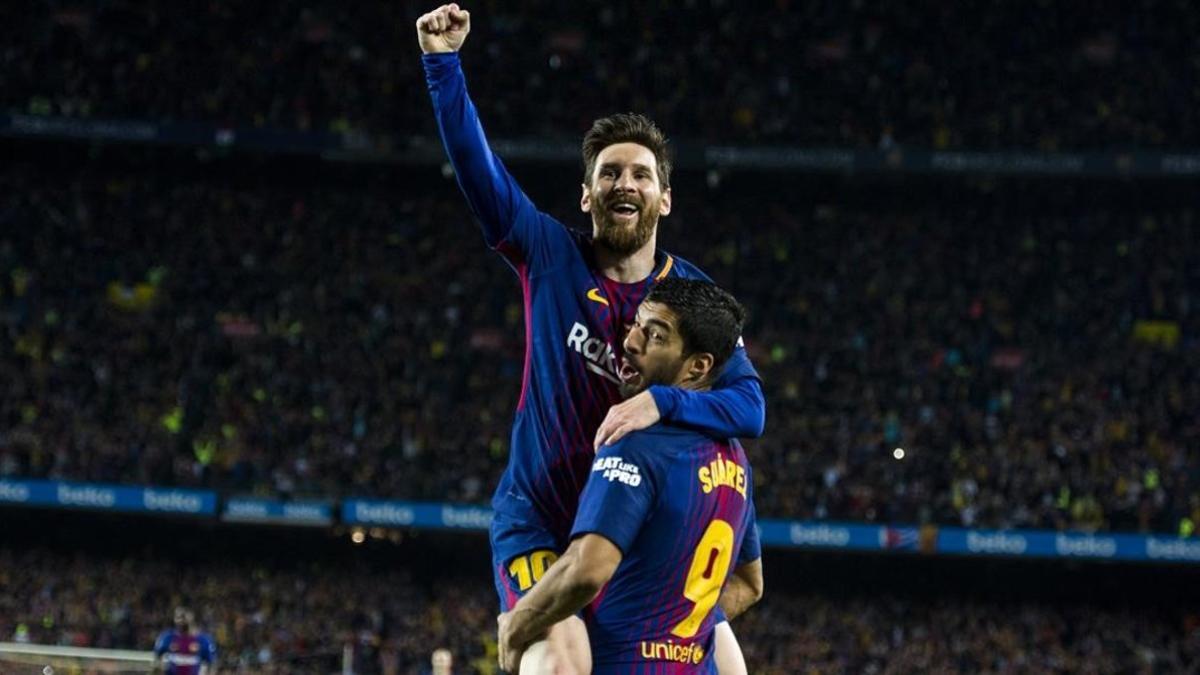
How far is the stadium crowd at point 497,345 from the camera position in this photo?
2827 cm

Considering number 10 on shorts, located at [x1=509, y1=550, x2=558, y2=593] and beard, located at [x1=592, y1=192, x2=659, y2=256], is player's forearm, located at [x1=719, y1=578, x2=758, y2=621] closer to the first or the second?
number 10 on shorts, located at [x1=509, y1=550, x2=558, y2=593]

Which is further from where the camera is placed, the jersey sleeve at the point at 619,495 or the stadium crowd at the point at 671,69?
the stadium crowd at the point at 671,69

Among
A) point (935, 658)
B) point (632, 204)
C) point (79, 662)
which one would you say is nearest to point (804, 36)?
point (935, 658)

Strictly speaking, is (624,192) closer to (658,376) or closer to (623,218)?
(623,218)

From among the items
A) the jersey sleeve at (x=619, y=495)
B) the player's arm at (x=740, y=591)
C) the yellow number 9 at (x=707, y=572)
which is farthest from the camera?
the player's arm at (x=740, y=591)

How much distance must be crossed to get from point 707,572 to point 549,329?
1103 mm

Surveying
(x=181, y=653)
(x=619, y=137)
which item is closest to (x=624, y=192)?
(x=619, y=137)

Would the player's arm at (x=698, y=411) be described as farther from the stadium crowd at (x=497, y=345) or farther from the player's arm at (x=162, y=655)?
the stadium crowd at (x=497, y=345)

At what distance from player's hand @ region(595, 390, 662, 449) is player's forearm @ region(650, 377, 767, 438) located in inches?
1.2

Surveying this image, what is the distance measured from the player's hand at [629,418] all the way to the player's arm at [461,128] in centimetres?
105

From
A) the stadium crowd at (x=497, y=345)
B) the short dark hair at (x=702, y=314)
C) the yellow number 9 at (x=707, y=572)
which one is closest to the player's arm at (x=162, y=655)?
the stadium crowd at (x=497, y=345)

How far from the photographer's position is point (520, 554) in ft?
15.6

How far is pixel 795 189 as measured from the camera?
36.1 m

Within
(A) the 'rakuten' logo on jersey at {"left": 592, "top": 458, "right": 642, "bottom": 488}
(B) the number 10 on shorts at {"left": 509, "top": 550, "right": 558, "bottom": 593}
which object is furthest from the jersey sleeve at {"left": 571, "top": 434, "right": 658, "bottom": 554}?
(B) the number 10 on shorts at {"left": 509, "top": 550, "right": 558, "bottom": 593}
